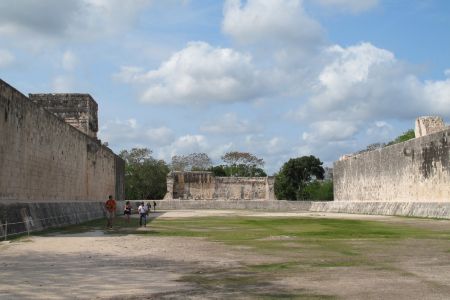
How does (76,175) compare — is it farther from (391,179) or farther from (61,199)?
(391,179)

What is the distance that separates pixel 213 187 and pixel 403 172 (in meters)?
27.5

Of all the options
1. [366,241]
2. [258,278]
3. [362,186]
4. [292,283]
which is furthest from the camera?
[362,186]

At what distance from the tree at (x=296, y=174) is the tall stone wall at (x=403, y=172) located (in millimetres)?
27736

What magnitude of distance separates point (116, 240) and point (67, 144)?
1024 cm


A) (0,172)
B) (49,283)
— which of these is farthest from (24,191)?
(49,283)

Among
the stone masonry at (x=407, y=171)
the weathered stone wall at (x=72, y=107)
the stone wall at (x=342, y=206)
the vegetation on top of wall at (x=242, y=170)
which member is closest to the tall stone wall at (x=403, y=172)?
the stone masonry at (x=407, y=171)

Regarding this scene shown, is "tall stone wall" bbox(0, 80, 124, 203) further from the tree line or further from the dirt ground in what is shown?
the tree line

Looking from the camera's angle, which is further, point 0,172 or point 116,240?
point 0,172

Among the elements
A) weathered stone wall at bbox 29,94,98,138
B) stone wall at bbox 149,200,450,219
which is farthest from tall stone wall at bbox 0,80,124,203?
stone wall at bbox 149,200,450,219

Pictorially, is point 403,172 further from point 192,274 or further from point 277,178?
point 277,178

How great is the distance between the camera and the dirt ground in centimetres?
547

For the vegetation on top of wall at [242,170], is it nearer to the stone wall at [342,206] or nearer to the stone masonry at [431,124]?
the stone wall at [342,206]

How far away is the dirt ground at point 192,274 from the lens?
547cm

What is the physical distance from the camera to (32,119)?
1683cm
